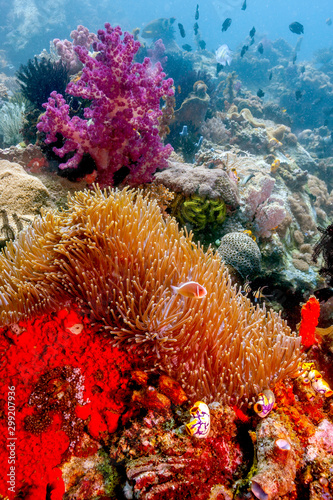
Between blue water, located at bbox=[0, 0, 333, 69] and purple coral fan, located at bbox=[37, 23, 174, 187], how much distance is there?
26549mm

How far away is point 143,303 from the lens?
2.18 meters

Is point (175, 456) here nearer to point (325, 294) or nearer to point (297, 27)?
point (325, 294)

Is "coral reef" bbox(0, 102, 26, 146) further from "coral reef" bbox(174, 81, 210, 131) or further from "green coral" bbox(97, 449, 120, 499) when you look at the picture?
"green coral" bbox(97, 449, 120, 499)

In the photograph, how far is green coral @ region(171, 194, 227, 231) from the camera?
4.53m

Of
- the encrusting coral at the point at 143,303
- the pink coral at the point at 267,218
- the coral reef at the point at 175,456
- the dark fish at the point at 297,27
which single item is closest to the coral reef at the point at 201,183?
the pink coral at the point at 267,218

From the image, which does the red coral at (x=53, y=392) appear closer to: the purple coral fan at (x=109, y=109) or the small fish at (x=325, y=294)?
the purple coral fan at (x=109, y=109)

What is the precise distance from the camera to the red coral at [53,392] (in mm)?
1742

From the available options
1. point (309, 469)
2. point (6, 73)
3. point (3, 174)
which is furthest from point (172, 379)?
point (6, 73)

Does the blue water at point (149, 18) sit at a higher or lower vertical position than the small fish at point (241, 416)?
higher

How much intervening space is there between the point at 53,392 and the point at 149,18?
6690 centimetres

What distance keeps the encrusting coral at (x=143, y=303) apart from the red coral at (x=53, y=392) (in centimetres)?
14

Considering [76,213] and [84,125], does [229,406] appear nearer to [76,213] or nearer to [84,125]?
[76,213]

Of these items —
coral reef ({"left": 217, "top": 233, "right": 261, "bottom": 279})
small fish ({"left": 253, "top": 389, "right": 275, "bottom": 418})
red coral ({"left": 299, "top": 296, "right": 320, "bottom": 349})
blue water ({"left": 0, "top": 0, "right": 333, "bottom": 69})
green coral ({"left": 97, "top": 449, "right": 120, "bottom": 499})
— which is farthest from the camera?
blue water ({"left": 0, "top": 0, "right": 333, "bottom": 69})

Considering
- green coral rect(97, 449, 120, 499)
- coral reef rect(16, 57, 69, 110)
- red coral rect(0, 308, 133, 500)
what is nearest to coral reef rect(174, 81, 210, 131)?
coral reef rect(16, 57, 69, 110)
